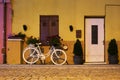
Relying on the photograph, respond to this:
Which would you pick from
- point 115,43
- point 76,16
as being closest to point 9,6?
point 76,16

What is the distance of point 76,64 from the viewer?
78.7 feet

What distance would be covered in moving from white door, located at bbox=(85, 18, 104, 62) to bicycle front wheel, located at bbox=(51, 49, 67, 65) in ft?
6.29

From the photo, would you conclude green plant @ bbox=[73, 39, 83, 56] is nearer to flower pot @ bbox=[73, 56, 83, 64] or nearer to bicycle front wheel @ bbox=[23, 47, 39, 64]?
flower pot @ bbox=[73, 56, 83, 64]

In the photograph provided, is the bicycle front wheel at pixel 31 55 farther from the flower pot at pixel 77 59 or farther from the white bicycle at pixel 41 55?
the flower pot at pixel 77 59

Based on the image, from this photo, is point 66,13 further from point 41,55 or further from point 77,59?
point 41,55

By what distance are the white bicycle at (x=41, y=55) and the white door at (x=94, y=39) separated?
1.88 m

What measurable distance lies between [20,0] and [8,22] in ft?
4.44

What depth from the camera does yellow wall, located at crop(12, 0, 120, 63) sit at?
24.8 meters

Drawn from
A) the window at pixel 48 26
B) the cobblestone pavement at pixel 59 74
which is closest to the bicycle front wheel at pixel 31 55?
the window at pixel 48 26

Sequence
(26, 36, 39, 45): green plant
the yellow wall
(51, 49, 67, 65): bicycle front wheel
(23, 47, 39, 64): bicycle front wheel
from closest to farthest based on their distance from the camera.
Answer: (51, 49, 67, 65): bicycle front wheel
(23, 47, 39, 64): bicycle front wheel
(26, 36, 39, 45): green plant
the yellow wall

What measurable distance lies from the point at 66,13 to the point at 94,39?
2.08 meters

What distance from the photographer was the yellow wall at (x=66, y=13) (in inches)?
977

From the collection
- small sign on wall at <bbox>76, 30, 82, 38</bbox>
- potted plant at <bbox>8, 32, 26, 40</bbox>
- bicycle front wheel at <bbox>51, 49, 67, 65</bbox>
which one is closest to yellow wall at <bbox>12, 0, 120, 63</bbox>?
small sign on wall at <bbox>76, 30, 82, 38</bbox>

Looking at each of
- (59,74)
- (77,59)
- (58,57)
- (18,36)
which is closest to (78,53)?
(77,59)
